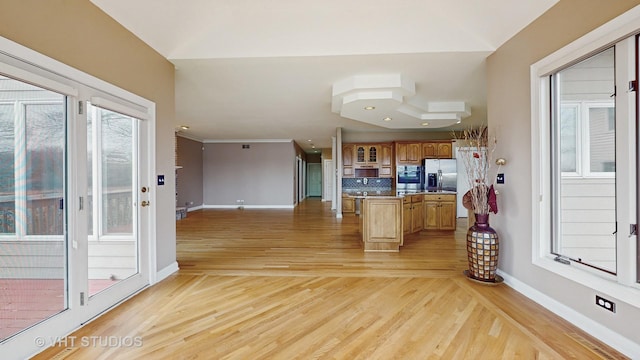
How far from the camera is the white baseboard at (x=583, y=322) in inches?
73.0

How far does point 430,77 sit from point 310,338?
3660 mm

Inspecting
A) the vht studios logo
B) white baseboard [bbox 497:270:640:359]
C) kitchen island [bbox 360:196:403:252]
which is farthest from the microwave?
the vht studios logo

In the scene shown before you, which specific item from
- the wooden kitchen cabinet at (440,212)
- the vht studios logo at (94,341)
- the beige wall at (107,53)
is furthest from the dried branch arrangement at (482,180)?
the beige wall at (107,53)

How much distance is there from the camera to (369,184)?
8.80 metres

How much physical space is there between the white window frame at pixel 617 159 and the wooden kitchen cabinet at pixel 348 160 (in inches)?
232

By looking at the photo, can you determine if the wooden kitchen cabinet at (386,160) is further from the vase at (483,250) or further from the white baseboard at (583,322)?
the white baseboard at (583,322)

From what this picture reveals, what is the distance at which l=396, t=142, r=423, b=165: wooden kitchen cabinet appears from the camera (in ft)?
25.8

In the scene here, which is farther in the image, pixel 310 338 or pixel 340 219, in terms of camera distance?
pixel 340 219

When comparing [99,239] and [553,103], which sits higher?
[553,103]

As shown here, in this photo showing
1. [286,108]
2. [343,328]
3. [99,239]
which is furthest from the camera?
[286,108]

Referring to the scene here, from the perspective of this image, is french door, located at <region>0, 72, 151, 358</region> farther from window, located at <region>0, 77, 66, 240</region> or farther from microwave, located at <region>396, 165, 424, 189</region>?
microwave, located at <region>396, 165, 424, 189</region>

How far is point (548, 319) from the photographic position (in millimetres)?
2316

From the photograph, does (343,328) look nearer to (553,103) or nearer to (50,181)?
(50,181)

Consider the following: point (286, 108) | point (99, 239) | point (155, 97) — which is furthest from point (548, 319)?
point (286, 108)
